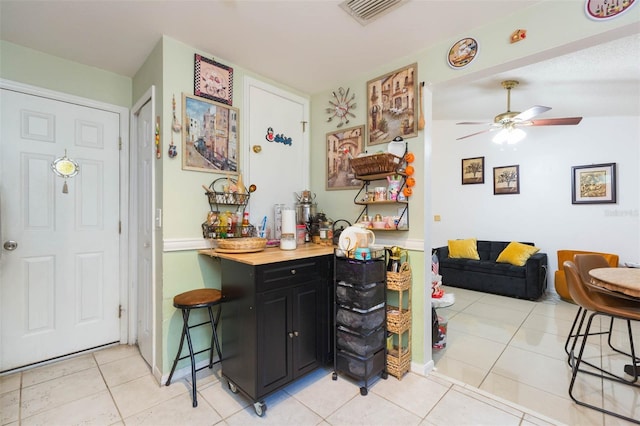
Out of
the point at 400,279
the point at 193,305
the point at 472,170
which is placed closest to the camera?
the point at 193,305

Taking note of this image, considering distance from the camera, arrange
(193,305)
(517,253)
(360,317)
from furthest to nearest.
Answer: (517,253) → (360,317) → (193,305)

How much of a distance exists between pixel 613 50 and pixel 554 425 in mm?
2596

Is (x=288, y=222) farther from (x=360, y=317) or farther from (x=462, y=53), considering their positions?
(x=462, y=53)

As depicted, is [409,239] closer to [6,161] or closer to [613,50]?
[613,50]

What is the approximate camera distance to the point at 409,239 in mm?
2174

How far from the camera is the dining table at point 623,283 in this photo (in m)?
1.69

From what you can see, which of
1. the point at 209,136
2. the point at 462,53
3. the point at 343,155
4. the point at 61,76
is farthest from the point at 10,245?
the point at 462,53

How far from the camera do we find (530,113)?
2957 millimetres

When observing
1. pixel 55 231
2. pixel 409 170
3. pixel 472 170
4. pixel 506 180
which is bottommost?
pixel 55 231

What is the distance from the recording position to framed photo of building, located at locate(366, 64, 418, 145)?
214 centimetres

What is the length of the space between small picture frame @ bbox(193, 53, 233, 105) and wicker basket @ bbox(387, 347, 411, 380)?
2368 mm

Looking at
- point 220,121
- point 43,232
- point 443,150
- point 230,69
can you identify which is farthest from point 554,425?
point 443,150

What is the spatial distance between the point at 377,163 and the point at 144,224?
1.92 m

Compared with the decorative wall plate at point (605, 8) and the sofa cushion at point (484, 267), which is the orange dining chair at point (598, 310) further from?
the sofa cushion at point (484, 267)
